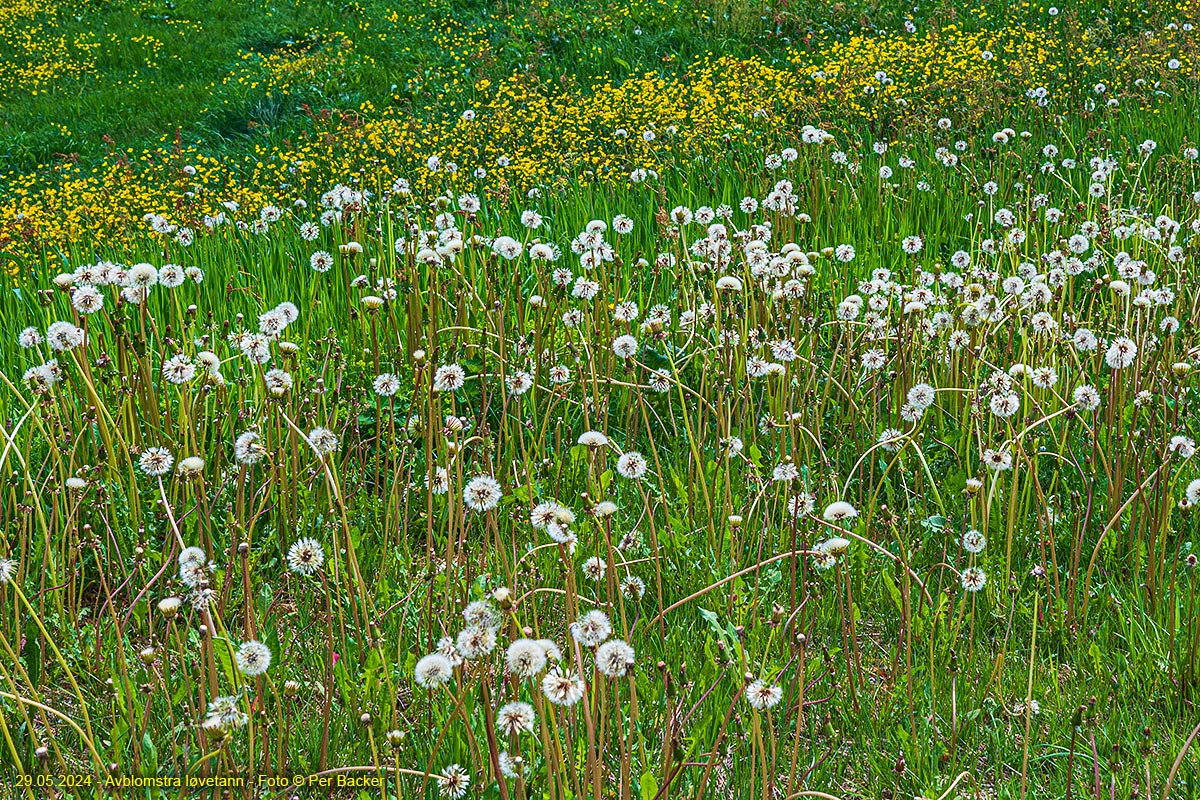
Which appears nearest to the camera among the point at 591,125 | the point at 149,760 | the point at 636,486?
the point at 149,760

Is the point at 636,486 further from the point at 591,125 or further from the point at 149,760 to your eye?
the point at 591,125

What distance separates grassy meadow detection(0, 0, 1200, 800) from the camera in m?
1.99

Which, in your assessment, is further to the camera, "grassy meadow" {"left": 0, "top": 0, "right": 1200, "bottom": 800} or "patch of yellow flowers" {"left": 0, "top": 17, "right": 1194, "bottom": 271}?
"patch of yellow flowers" {"left": 0, "top": 17, "right": 1194, "bottom": 271}

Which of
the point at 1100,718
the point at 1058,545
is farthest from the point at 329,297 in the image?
the point at 1100,718

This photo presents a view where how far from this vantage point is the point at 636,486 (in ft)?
9.57

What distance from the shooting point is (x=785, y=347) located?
9.79ft

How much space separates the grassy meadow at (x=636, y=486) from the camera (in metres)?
1.99

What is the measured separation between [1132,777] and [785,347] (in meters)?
1.39

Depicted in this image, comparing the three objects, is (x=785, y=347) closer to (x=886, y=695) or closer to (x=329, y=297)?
(x=886, y=695)

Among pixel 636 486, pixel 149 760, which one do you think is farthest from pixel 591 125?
pixel 149 760

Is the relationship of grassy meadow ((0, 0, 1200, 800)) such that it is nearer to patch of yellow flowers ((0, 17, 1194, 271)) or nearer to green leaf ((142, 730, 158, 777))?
green leaf ((142, 730, 158, 777))

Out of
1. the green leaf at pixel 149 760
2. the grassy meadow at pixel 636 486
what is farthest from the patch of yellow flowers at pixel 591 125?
the green leaf at pixel 149 760

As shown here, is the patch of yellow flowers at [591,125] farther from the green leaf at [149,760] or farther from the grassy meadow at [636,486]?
the green leaf at [149,760]

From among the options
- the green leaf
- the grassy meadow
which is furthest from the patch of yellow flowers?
the green leaf
